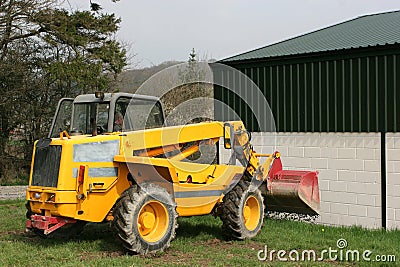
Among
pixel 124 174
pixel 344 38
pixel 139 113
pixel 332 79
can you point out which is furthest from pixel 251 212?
pixel 344 38

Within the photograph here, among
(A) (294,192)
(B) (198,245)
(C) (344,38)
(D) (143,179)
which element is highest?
(C) (344,38)

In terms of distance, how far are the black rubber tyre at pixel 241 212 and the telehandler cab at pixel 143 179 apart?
2 cm

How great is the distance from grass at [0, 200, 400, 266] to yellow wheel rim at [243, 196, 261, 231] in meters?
0.24

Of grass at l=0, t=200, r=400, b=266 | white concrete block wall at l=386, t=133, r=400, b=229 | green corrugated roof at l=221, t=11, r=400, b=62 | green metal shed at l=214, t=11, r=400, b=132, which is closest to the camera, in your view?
grass at l=0, t=200, r=400, b=266

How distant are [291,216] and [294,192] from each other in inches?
63.9

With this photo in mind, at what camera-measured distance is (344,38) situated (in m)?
11.6

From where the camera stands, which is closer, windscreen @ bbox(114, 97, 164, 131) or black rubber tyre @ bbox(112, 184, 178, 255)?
black rubber tyre @ bbox(112, 184, 178, 255)

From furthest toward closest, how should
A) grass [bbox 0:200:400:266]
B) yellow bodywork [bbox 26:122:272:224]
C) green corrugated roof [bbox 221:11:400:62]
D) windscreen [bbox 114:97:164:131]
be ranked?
green corrugated roof [bbox 221:11:400:62] → windscreen [bbox 114:97:164:131] → yellow bodywork [bbox 26:122:272:224] → grass [bbox 0:200:400:266]

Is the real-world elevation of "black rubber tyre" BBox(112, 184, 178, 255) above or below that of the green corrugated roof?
below

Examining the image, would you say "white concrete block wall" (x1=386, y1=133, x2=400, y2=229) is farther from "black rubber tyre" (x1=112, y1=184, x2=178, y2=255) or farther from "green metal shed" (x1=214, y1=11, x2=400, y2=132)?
"black rubber tyre" (x1=112, y1=184, x2=178, y2=255)

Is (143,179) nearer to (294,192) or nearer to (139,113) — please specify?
(139,113)

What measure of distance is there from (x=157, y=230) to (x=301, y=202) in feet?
9.65

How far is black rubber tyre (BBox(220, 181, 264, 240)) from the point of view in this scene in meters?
9.05

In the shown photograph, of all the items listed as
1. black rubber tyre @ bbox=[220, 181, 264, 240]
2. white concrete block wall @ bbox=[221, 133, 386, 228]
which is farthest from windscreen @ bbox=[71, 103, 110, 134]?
white concrete block wall @ bbox=[221, 133, 386, 228]
